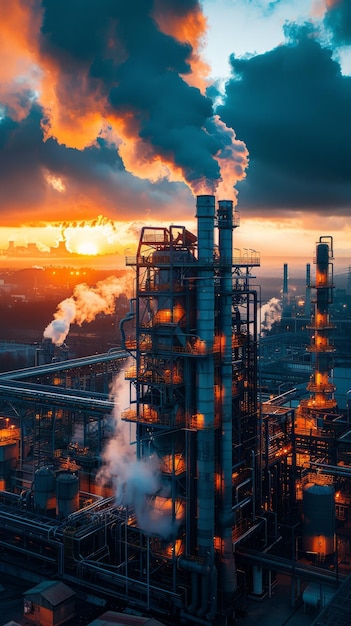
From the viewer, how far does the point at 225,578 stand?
24812 millimetres

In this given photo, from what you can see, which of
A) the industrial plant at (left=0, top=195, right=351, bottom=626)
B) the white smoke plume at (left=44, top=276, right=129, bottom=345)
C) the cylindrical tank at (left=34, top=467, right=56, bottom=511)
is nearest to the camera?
the industrial plant at (left=0, top=195, right=351, bottom=626)

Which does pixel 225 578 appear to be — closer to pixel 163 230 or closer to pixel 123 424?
pixel 123 424

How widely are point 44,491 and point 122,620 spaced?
964cm

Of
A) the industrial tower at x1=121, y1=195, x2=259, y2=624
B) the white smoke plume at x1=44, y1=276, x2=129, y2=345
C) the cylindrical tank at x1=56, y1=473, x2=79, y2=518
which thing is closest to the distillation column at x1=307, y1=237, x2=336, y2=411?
the industrial tower at x1=121, y1=195, x2=259, y2=624

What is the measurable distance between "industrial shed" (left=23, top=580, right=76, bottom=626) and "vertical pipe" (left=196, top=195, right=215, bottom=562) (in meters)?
5.43

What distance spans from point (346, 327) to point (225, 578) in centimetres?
6999

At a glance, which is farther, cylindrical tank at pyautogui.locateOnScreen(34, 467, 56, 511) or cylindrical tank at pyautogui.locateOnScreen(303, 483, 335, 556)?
→ cylindrical tank at pyautogui.locateOnScreen(34, 467, 56, 511)

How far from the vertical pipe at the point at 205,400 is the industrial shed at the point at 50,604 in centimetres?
543

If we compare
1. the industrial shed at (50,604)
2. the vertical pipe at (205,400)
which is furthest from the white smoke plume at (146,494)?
the industrial shed at (50,604)

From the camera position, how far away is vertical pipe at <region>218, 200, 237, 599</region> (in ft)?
82.2

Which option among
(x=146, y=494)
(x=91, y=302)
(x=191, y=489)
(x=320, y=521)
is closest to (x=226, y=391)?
(x=191, y=489)

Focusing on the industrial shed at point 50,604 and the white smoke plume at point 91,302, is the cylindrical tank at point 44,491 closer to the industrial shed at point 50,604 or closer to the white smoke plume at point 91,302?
the industrial shed at point 50,604

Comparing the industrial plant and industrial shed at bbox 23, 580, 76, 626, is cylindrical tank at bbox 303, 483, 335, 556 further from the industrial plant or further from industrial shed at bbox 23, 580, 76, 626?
industrial shed at bbox 23, 580, 76, 626

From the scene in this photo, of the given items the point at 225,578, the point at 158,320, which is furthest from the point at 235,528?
the point at 158,320
